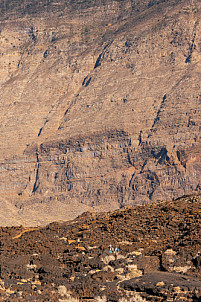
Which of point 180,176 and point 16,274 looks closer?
point 16,274

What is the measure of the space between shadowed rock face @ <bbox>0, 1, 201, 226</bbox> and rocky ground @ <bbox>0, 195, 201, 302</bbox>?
307 ft

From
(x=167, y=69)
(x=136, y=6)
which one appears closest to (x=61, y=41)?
(x=136, y=6)

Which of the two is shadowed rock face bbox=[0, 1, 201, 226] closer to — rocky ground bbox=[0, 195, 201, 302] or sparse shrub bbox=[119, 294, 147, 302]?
rocky ground bbox=[0, 195, 201, 302]

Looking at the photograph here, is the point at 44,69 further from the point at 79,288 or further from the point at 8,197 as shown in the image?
the point at 79,288

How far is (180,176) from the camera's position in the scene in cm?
13588

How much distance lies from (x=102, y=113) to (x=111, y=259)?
407 feet

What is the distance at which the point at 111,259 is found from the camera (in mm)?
26812

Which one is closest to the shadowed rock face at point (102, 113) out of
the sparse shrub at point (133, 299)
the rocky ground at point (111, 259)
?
the rocky ground at point (111, 259)

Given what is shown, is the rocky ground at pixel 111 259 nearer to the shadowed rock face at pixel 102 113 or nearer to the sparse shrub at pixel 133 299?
the sparse shrub at pixel 133 299

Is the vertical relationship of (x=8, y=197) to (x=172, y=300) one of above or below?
above

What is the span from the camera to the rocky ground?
23.2 meters

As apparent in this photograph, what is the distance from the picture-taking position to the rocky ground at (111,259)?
2317cm

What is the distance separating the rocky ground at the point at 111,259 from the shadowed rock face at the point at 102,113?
93.6m

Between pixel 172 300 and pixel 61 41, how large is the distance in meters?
160
